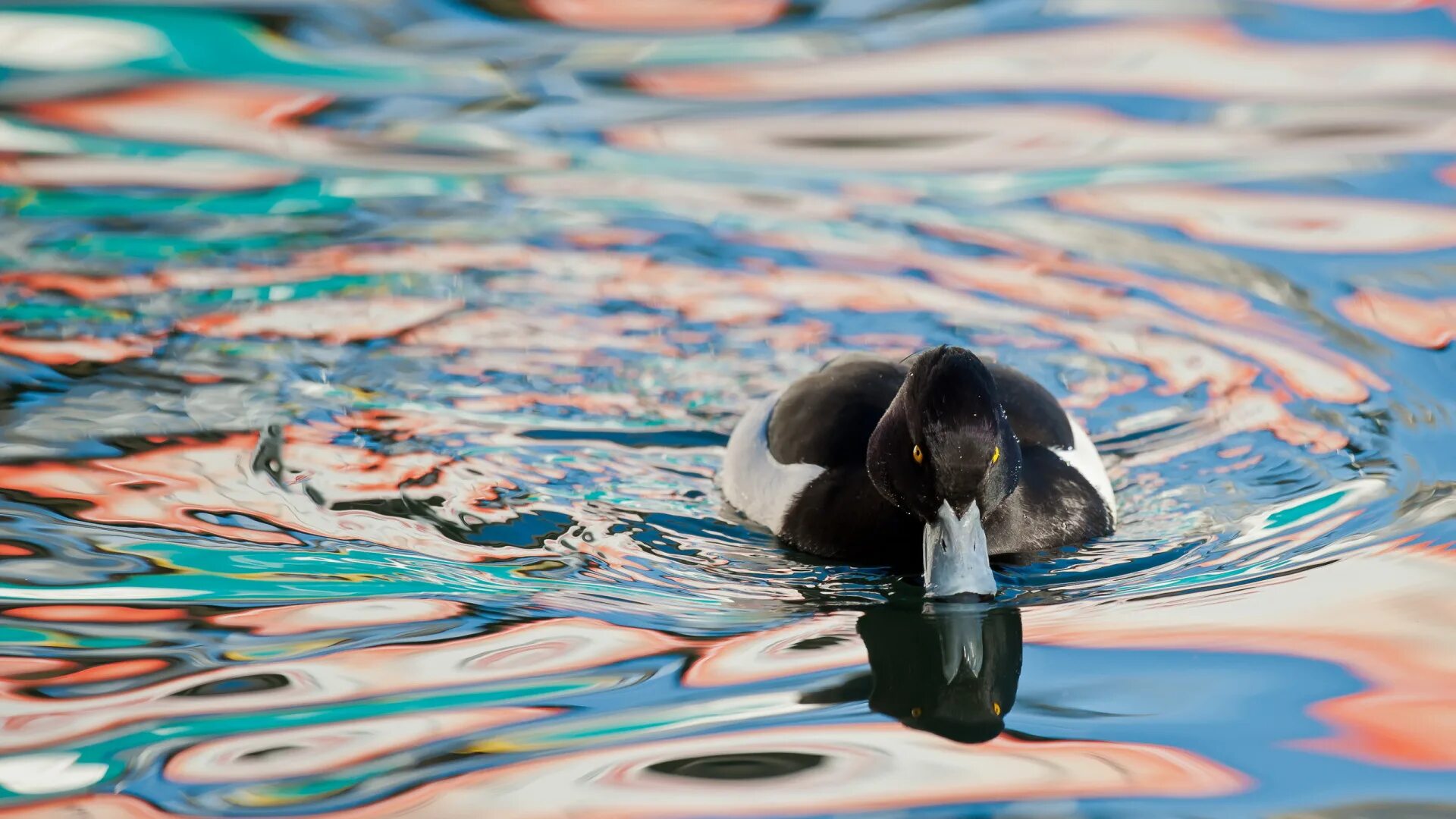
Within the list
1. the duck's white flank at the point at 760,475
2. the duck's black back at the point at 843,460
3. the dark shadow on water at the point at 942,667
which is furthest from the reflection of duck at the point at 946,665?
the duck's white flank at the point at 760,475

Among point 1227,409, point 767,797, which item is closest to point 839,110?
point 1227,409

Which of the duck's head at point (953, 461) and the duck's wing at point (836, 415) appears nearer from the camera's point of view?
the duck's head at point (953, 461)

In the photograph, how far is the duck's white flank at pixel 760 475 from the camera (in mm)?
6973

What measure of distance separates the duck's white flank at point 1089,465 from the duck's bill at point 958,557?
3.09ft

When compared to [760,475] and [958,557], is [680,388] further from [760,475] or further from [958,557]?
[958,557]

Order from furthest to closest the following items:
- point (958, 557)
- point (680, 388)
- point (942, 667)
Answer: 1. point (680, 388)
2. point (958, 557)
3. point (942, 667)

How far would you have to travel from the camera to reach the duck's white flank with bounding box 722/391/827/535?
697cm

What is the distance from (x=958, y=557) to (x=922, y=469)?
316 mm

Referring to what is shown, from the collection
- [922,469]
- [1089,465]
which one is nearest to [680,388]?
[1089,465]

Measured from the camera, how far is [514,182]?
11.8 m

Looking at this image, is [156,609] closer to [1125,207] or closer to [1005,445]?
[1005,445]

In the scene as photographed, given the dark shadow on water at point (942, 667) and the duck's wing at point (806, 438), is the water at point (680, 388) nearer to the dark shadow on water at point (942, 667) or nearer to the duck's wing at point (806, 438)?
the dark shadow on water at point (942, 667)

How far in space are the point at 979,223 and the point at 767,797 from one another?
6600 millimetres

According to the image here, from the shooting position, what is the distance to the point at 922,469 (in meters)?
6.15
